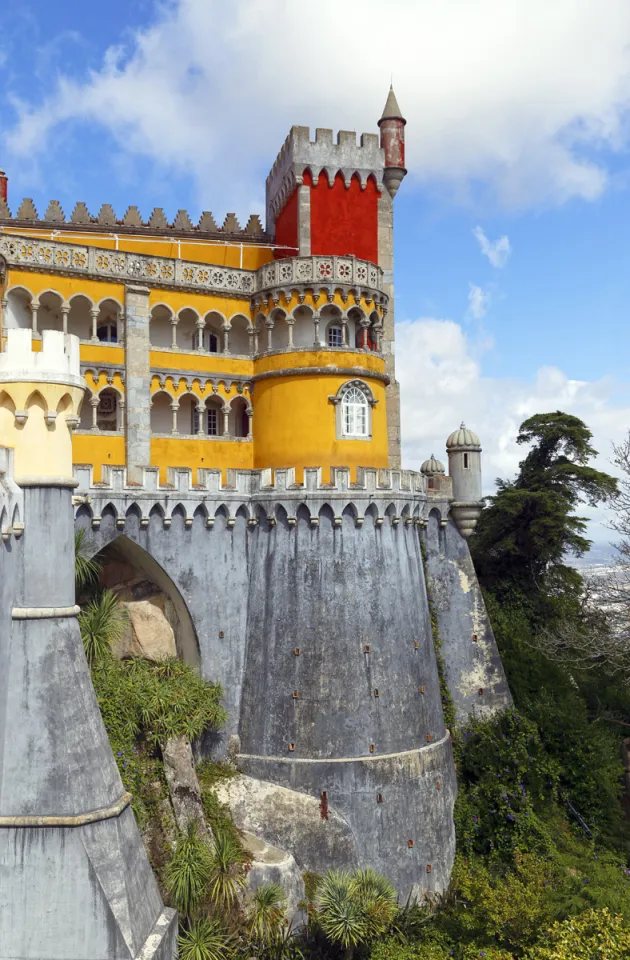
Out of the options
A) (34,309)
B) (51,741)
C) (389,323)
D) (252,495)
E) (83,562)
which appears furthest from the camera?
(389,323)

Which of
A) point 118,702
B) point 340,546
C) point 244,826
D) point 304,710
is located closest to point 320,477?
point 340,546

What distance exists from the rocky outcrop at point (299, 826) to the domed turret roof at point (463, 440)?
14.4m

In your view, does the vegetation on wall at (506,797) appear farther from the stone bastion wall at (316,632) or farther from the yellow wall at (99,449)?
the yellow wall at (99,449)

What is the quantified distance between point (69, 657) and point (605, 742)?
22.2 meters

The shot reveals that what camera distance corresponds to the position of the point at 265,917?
20.9 metres

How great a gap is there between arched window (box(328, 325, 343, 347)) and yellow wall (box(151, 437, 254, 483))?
496 centimetres

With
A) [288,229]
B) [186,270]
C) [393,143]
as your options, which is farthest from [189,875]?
[393,143]

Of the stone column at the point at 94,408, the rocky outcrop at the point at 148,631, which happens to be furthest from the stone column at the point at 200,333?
the rocky outcrop at the point at 148,631

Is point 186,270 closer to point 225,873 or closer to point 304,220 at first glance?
point 304,220

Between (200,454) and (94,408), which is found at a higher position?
(94,408)

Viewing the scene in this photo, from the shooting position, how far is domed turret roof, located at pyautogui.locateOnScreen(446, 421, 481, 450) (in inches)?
1210

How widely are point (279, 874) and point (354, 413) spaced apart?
15226 millimetres

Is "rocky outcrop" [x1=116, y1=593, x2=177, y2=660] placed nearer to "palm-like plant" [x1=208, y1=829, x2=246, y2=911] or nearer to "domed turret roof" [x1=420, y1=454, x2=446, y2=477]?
"palm-like plant" [x1=208, y1=829, x2=246, y2=911]

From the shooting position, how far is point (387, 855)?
24781mm
